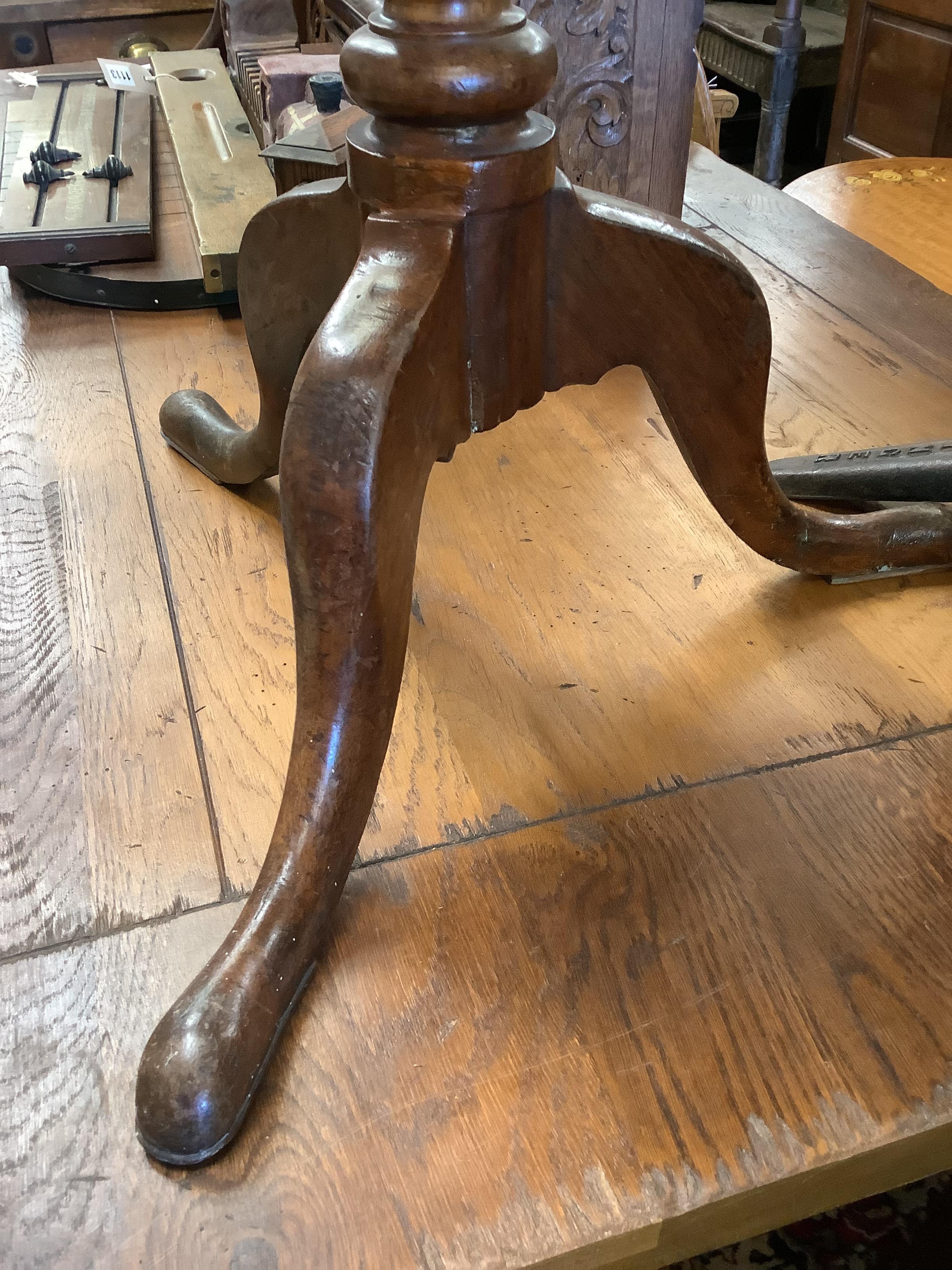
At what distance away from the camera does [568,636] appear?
0.73m

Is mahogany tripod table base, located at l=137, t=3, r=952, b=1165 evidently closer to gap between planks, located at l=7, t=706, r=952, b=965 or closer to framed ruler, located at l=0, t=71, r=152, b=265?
gap between planks, located at l=7, t=706, r=952, b=965

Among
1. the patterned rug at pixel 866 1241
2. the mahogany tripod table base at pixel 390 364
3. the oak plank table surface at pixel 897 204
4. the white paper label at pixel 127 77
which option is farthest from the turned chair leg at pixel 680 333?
the white paper label at pixel 127 77

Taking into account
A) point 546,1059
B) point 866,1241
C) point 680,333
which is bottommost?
point 866,1241

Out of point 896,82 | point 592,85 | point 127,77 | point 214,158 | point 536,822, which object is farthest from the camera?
point 896,82

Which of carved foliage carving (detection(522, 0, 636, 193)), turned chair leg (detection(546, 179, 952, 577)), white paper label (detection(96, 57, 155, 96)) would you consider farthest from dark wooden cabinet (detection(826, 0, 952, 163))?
turned chair leg (detection(546, 179, 952, 577))

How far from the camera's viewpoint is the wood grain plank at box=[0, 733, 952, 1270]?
43 cm

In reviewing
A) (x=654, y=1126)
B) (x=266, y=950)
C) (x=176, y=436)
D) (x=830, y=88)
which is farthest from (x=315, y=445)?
(x=830, y=88)

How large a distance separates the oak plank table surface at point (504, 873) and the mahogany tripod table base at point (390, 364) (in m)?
0.04

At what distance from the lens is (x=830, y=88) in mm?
3117

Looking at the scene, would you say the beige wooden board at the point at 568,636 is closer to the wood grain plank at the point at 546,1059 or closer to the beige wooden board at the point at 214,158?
the wood grain plank at the point at 546,1059

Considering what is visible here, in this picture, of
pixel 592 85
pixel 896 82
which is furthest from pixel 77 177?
pixel 896 82

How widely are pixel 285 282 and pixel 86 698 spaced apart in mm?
286

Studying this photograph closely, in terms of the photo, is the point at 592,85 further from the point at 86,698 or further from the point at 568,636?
the point at 86,698

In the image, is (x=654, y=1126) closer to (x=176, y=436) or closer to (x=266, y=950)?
(x=266, y=950)
